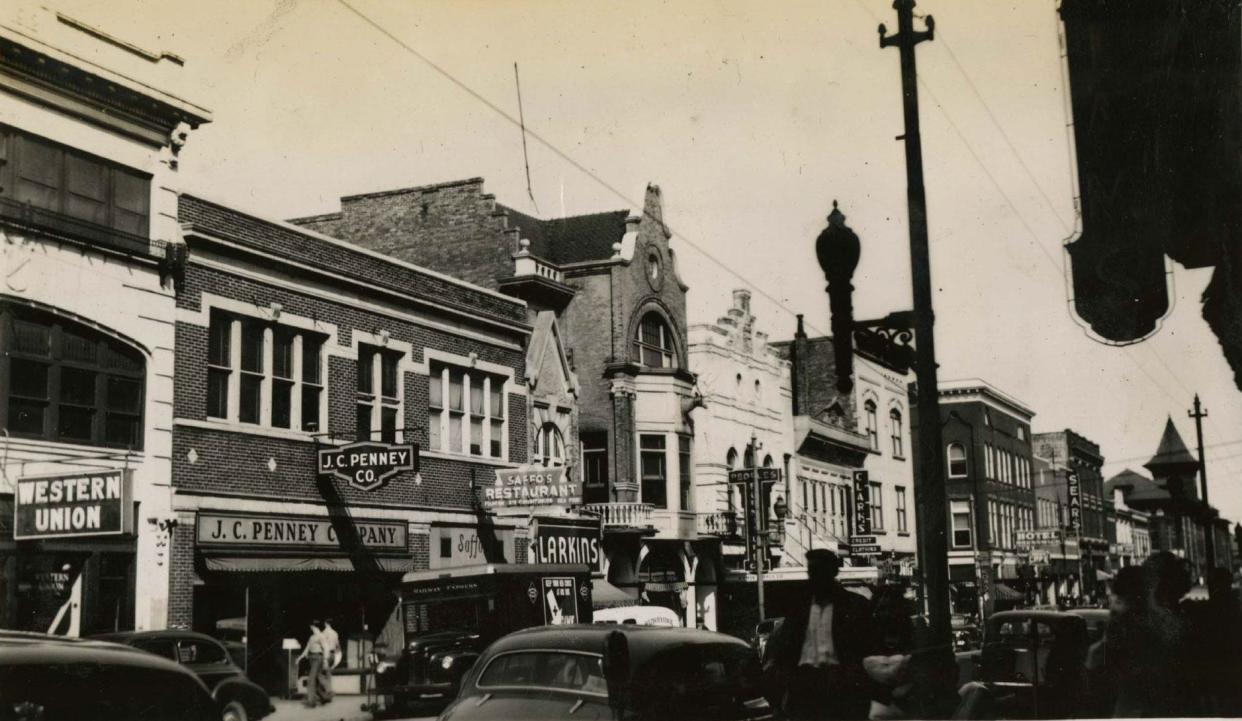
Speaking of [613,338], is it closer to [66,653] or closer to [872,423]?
[872,423]

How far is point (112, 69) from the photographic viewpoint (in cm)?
1959

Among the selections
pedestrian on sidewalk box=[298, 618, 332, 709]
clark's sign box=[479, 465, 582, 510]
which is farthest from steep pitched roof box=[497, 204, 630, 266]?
pedestrian on sidewalk box=[298, 618, 332, 709]

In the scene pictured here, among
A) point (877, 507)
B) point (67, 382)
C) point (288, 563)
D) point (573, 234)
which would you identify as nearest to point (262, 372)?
point (288, 563)

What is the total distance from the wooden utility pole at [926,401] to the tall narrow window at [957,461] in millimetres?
53644

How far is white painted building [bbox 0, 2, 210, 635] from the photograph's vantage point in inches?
682

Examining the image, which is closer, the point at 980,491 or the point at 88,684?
the point at 88,684

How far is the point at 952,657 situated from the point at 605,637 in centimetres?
237

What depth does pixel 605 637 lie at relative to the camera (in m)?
8.76

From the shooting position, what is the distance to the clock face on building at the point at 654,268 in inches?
1548

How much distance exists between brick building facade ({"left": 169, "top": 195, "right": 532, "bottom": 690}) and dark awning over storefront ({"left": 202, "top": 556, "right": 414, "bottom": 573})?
0.11 ft

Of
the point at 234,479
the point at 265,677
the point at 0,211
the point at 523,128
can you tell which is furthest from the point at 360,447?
the point at 523,128

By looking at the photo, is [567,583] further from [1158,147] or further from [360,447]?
[1158,147]

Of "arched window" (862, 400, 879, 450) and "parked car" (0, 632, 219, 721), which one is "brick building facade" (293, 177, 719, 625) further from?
"parked car" (0, 632, 219, 721)

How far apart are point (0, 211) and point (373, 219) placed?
1977cm
